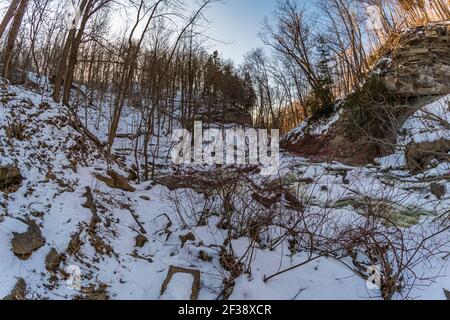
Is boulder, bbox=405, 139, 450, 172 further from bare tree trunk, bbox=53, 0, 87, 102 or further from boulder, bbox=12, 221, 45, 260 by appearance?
bare tree trunk, bbox=53, 0, 87, 102

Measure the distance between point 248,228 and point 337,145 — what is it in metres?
9.37

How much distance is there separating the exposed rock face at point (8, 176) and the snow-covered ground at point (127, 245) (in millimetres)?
152

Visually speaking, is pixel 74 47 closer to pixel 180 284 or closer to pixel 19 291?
pixel 19 291

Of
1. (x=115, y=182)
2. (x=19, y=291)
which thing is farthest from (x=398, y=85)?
(x=19, y=291)

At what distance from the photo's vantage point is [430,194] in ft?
25.7

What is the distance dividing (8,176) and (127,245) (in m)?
2.06

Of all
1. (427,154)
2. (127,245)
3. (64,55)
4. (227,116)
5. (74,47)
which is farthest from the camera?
(227,116)

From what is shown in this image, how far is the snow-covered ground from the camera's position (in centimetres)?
416

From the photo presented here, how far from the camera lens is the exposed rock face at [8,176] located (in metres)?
4.90

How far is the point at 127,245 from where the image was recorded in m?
5.24

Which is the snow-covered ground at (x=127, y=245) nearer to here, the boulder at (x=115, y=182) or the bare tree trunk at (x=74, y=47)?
the boulder at (x=115, y=182)
